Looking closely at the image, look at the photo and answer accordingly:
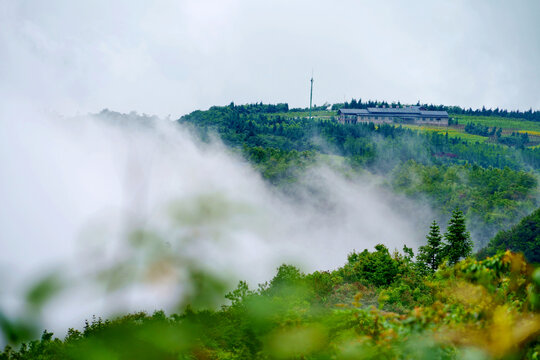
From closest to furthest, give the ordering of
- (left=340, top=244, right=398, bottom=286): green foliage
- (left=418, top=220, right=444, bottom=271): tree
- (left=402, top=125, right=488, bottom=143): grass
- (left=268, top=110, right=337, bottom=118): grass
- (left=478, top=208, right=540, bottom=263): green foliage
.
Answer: (left=340, top=244, right=398, bottom=286): green foliage, (left=418, top=220, right=444, bottom=271): tree, (left=478, top=208, right=540, bottom=263): green foliage, (left=402, top=125, right=488, bottom=143): grass, (left=268, top=110, right=337, bottom=118): grass

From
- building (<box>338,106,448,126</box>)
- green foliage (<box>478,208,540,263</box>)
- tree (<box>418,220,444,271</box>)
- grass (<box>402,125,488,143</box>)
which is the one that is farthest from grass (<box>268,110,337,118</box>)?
tree (<box>418,220,444,271</box>)

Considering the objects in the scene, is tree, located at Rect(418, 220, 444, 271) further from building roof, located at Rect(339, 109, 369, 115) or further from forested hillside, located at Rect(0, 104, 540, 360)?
building roof, located at Rect(339, 109, 369, 115)

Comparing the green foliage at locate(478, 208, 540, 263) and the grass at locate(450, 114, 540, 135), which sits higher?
the grass at locate(450, 114, 540, 135)

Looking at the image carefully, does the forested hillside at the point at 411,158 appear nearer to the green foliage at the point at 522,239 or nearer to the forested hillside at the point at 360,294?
the forested hillside at the point at 360,294

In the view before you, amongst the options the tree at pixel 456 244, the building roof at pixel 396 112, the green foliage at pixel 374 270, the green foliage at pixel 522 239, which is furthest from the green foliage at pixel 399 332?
the building roof at pixel 396 112

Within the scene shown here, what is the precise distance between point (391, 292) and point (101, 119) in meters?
52.1

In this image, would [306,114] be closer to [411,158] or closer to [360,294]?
[411,158]

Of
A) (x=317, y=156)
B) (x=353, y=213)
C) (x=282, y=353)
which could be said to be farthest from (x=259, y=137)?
(x=282, y=353)

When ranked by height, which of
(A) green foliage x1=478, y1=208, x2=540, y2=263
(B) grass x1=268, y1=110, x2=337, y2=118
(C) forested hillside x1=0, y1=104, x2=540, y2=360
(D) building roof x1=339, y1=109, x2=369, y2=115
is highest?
(B) grass x1=268, y1=110, x2=337, y2=118

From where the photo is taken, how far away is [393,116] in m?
119

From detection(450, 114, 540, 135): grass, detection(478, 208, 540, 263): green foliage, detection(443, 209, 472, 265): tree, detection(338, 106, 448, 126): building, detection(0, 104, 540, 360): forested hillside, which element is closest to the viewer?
detection(0, 104, 540, 360): forested hillside

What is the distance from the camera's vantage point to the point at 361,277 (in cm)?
2472

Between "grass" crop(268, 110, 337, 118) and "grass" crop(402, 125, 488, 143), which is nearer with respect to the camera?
"grass" crop(402, 125, 488, 143)

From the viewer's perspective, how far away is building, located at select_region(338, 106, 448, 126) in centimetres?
11438
